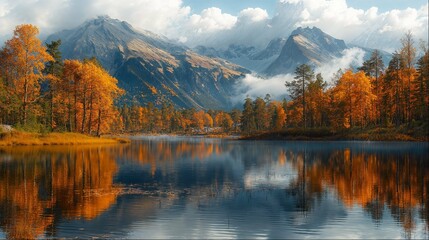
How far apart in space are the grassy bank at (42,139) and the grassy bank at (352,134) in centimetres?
5399

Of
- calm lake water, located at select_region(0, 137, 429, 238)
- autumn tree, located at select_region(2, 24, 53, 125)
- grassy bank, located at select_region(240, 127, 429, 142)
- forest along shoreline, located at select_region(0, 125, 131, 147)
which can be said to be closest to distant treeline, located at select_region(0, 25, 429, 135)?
autumn tree, located at select_region(2, 24, 53, 125)

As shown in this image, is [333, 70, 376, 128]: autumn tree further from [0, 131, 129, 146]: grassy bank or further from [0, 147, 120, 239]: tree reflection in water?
[0, 147, 120, 239]: tree reflection in water

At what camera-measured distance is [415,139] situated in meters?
89.8

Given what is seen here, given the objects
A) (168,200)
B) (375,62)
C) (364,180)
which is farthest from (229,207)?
(375,62)

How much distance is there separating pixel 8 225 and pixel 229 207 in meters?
11.0

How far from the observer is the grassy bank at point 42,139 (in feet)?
237

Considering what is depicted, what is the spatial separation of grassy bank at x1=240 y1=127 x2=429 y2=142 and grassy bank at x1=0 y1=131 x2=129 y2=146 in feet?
177

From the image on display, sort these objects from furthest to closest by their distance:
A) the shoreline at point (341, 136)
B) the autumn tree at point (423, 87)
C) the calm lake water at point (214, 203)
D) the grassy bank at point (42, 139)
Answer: the autumn tree at point (423, 87) < the shoreline at point (341, 136) < the grassy bank at point (42, 139) < the calm lake water at point (214, 203)

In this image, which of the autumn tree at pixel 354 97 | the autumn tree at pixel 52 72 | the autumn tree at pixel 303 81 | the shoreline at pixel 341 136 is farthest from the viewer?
the autumn tree at pixel 303 81

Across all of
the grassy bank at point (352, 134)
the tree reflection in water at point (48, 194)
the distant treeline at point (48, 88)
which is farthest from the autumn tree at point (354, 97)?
the tree reflection in water at point (48, 194)

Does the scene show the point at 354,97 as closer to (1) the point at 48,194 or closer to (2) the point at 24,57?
(2) the point at 24,57

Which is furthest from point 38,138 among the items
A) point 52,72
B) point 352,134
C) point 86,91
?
point 352,134

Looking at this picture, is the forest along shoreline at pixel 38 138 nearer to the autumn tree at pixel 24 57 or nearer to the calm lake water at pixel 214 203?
the autumn tree at pixel 24 57

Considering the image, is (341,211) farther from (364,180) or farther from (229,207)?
(364,180)
